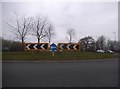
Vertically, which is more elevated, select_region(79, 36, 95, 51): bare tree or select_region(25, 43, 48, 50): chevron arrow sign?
select_region(79, 36, 95, 51): bare tree

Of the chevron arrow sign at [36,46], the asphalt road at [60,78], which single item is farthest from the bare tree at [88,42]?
the asphalt road at [60,78]

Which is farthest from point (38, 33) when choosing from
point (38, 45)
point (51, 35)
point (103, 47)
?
point (103, 47)

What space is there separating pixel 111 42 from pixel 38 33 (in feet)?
248

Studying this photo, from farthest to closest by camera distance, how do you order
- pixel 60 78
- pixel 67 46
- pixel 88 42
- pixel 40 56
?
pixel 88 42, pixel 67 46, pixel 40 56, pixel 60 78

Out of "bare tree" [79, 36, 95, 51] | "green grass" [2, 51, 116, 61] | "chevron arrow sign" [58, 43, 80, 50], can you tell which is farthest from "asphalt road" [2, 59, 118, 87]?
"bare tree" [79, 36, 95, 51]

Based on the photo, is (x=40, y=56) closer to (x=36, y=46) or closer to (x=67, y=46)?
(x=36, y=46)

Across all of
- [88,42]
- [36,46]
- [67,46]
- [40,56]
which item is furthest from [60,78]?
[88,42]

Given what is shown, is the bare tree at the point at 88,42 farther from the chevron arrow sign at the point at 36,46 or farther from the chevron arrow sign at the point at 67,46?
the chevron arrow sign at the point at 36,46

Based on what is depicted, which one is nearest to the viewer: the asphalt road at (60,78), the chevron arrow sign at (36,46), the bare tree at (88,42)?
the asphalt road at (60,78)

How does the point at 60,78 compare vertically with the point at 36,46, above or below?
below

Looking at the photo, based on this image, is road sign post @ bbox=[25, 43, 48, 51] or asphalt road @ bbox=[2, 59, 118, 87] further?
road sign post @ bbox=[25, 43, 48, 51]

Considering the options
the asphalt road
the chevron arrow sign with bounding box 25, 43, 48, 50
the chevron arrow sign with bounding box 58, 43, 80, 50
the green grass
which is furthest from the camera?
the chevron arrow sign with bounding box 58, 43, 80, 50

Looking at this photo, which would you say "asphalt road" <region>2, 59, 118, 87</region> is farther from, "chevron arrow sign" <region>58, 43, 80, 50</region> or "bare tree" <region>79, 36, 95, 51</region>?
"bare tree" <region>79, 36, 95, 51</region>

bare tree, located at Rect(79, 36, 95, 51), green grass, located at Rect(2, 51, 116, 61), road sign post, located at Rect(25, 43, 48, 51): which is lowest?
green grass, located at Rect(2, 51, 116, 61)
